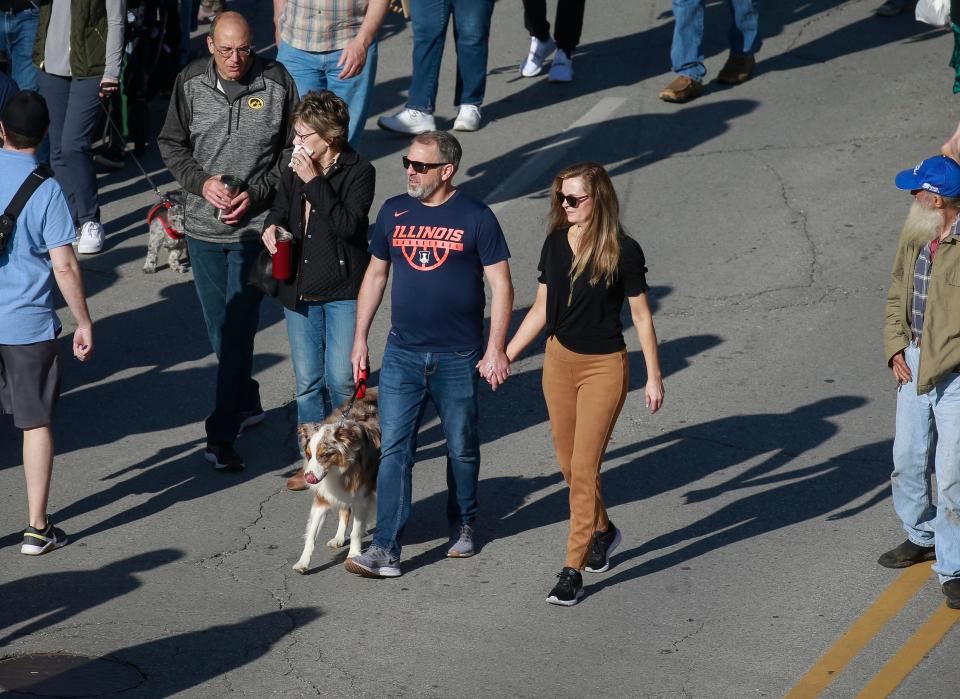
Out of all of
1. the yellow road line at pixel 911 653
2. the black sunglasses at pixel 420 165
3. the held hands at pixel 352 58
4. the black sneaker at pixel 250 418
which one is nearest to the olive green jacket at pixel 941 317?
the yellow road line at pixel 911 653

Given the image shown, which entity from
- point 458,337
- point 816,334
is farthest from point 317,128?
point 816,334

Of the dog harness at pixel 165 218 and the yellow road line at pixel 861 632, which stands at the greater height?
the dog harness at pixel 165 218

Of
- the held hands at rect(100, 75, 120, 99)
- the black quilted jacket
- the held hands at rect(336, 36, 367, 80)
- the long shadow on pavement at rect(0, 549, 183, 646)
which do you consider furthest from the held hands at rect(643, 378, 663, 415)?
the held hands at rect(100, 75, 120, 99)

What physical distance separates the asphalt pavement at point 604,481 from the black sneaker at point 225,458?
0.07m

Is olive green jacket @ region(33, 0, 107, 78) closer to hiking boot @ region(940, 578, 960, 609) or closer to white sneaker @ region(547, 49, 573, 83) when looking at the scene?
white sneaker @ region(547, 49, 573, 83)

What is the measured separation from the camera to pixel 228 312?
8.21m

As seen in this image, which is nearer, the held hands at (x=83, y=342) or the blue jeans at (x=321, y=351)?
the held hands at (x=83, y=342)

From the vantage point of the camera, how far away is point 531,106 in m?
13.9

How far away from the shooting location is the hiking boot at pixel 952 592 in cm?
673

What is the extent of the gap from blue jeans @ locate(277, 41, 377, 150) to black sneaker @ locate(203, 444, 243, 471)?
328cm

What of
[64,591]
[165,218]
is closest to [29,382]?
[64,591]

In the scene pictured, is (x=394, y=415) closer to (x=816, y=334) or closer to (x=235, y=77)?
(x=235, y=77)

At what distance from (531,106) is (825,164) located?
3.01 meters

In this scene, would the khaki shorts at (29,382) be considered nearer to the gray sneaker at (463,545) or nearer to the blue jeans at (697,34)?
the gray sneaker at (463,545)
